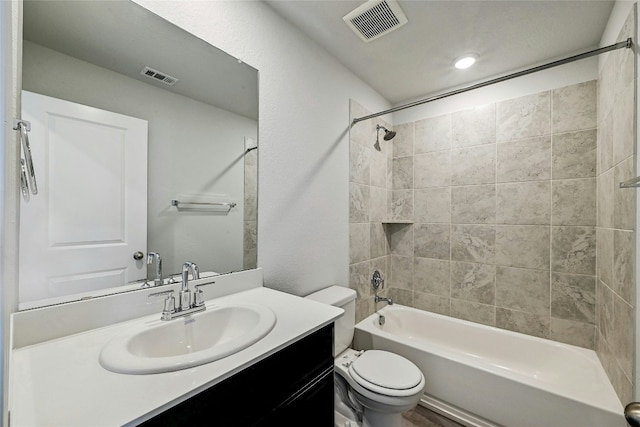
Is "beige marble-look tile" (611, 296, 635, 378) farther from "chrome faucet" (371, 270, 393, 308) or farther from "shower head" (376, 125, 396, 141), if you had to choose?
"shower head" (376, 125, 396, 141)

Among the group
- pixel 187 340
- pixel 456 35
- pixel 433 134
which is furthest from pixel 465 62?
pixel 187 340

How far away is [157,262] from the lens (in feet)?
3.62

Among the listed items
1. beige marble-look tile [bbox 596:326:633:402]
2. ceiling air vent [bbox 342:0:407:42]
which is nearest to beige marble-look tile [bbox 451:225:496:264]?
beige marble-look tile [bbox 596:326:633:402]

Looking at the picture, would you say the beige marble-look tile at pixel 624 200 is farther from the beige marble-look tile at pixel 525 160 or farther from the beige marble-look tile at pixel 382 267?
the beige marble-look tile at pixel 382 267


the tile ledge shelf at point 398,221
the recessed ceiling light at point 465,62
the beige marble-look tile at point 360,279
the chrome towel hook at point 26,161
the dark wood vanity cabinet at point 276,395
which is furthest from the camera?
the tile ledge shelf at point 398,221

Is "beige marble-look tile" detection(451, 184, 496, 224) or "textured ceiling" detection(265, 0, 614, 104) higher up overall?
"textured ceiling" detection(265, 0, 614, 104)

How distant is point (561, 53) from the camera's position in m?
1.89

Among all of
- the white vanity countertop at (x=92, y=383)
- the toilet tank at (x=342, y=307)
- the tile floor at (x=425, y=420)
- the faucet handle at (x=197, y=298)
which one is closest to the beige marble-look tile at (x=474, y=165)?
the toilet tank at (x=342, y=307)

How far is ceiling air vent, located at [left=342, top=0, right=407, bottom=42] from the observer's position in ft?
4.69

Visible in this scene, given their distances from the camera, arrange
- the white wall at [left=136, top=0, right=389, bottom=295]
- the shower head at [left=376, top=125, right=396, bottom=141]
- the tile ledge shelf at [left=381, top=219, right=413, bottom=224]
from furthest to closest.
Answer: the tile ledge shelf at [left=381, top=219, right=413, bottom=224] → the shower head at [left=376, top=125, right=396, bottom=141] → the white wall at [left=136, top=0, right=389, bottom=295]

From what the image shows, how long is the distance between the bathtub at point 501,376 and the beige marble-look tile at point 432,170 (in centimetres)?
118

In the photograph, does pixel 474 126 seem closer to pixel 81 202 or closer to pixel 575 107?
pixel 575 107

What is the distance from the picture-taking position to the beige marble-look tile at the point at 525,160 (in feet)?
6.36

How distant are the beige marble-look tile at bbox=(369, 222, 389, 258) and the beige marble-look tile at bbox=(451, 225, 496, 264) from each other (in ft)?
1.92
